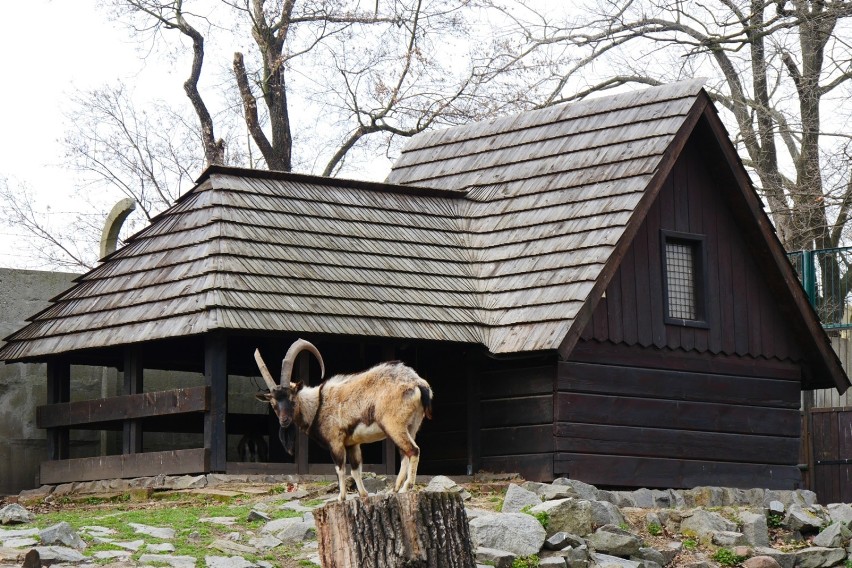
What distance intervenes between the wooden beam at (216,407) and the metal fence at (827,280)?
10.4 metres

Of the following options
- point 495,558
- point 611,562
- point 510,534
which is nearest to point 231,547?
point 495,558

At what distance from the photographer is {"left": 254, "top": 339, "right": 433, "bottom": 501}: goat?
11.0m

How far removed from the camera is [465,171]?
20.5m

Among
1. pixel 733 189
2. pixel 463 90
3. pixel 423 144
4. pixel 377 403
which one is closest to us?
pixel 377 403

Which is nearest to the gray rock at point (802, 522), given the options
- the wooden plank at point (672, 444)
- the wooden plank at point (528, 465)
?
the wooden plank at point (672, 444)

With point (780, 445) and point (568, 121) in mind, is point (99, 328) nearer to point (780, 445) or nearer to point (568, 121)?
point (568, 121)

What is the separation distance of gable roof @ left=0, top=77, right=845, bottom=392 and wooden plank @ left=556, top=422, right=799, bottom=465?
1.20 metres

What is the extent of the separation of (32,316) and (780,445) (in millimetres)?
9785

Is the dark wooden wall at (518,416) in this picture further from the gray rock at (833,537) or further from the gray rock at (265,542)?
the gray rock at (265,542)

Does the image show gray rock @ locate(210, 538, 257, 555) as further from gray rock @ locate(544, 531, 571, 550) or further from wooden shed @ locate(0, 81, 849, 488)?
wooden shed @ locate(0, 81, 849, 488)

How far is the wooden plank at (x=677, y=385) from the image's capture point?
16969 millimetres

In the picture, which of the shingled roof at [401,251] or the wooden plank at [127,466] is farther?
the shingled roof at [401,251]

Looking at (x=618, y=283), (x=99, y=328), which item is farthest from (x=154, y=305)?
(x=618, y=283)

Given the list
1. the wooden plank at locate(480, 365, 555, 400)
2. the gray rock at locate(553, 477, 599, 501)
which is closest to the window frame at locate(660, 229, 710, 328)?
the wooden plank at locate(480, 365, 555, 400)
